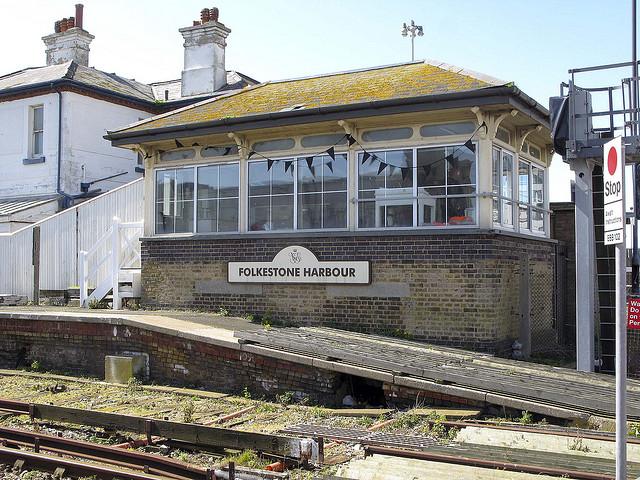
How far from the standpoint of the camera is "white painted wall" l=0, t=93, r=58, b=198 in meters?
20.4

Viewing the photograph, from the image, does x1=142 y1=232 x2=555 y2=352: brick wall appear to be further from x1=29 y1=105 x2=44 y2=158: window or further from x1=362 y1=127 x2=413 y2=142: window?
x1=29 y1=105 x2=44 y2=158: window

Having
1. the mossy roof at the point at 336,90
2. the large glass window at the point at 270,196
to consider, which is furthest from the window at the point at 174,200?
the large glass window at the point at 270,196

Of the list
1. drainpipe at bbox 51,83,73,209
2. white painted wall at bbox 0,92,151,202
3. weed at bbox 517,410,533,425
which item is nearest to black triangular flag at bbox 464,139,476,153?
weed at bbox 517,410,533,425

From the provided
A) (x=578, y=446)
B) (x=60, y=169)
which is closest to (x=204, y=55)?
(x=60, y=169)

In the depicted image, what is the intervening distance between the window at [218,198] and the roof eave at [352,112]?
843 mm

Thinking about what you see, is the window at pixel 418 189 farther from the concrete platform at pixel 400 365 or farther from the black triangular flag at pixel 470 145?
the concrete platform at pixel 400 365

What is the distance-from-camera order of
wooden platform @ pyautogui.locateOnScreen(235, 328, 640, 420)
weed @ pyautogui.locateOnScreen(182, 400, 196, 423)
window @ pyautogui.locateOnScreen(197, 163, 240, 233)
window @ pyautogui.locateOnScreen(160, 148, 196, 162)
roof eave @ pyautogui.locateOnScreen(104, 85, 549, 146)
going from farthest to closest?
window @ pyautogui.locateOnScreen(160, 148, 196, 162) → window @ pyautogui.locateOnScreen(197, 163, 240, 233) → roof eave @ pyautogui.locateOnScreen(104, 85, 549, 146) → weed @ pyautogui.locateOnScreen(182, 400, 196, 423) → wooden platform @ pyautogui.locateOnScreen(235, 328, 640, 420)

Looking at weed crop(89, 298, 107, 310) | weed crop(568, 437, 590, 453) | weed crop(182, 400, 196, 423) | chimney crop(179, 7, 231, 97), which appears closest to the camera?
weed crop(568, 437, 590, 453)

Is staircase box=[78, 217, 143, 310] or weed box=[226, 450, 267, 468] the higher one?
staircase box=[78, 217, 143, 310]

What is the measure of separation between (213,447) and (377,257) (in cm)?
576

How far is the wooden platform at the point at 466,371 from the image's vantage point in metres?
8.12

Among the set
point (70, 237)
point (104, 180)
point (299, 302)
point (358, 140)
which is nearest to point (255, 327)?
point (299, 302)

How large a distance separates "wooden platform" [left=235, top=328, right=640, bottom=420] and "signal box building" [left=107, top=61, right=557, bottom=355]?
1.13 metres

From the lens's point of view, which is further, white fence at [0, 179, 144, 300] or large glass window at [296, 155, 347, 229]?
white fence at [0, 179, 144, 300]
